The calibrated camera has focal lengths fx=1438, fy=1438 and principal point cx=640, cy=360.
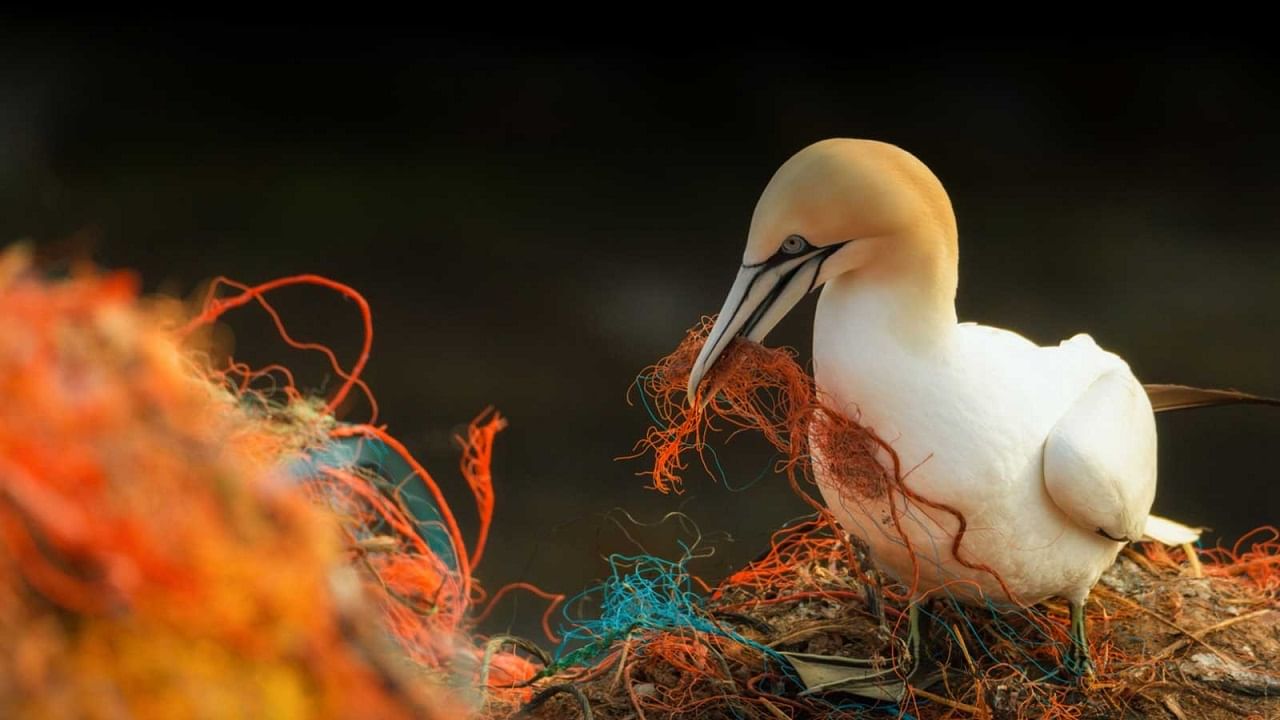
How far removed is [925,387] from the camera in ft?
4.02

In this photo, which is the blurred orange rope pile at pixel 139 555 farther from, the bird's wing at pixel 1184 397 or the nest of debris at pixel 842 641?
the bird's wing at pixel 1184 397

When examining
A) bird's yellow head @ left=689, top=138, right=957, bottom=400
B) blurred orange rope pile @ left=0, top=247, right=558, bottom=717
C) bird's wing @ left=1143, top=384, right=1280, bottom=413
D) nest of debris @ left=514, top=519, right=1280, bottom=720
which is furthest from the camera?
bird's wing @ left=1143, top=384, right=1280, bottom=413

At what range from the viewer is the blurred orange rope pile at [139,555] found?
18.8 inches

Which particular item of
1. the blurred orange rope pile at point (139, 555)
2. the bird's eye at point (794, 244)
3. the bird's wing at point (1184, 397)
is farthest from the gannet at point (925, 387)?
the blurred orange rope pile at point (139, 555)

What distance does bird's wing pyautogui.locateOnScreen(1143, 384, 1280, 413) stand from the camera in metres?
1.60

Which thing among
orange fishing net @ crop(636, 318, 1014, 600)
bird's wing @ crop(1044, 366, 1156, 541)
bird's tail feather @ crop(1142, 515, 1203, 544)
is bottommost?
orange fishing net @ crop(636, 318, 1014, 600)

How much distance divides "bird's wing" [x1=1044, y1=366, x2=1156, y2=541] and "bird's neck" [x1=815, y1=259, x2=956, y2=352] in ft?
0.50

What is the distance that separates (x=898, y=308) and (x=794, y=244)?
113 millimetres

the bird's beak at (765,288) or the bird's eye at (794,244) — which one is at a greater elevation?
the bird's eye at (794,244)

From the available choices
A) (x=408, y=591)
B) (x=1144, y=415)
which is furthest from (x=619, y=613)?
(x=1144, y=415)

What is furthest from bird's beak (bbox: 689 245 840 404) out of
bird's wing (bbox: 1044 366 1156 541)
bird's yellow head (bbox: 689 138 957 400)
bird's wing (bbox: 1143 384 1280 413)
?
A: bird's wing (bbox: 1143 384 1280 413)

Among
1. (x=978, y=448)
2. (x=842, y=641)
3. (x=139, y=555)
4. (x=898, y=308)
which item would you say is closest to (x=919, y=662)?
(x=842, y=641)

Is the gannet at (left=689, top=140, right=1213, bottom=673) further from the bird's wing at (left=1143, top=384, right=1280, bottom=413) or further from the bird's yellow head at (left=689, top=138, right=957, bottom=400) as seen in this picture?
the bird's wing at (left=1143, top=384, right=1280, bottom=413)

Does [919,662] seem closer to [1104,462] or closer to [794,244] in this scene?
[1104,462]
